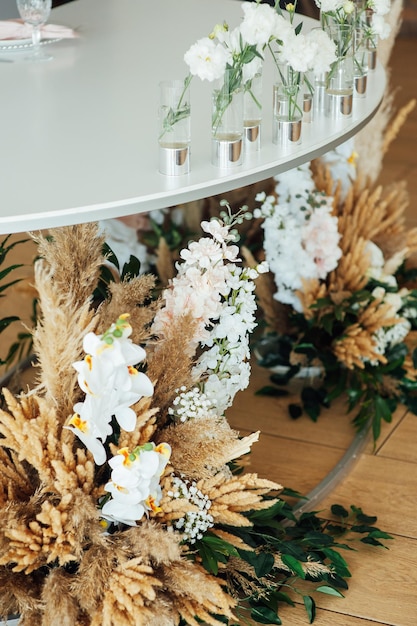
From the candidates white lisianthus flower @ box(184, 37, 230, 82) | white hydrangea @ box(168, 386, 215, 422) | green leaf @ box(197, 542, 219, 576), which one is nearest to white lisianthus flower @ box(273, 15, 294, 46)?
white lisianthus flower @ box(184, 37, 230, 82)

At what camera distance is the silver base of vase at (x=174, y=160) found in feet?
4.89

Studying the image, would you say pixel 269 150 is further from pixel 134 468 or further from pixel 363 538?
pixel 363 538

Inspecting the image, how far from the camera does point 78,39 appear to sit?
240cm

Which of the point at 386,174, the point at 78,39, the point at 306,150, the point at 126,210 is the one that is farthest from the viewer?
the point at 386,174

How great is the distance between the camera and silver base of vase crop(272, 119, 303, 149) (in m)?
1.65

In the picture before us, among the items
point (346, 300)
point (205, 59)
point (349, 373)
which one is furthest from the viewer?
point (349, 373)

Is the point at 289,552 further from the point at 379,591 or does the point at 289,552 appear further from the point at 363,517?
→ the point at 363,517

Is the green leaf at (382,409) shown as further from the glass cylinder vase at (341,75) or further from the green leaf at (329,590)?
the glass cylinder vase at (341,75)

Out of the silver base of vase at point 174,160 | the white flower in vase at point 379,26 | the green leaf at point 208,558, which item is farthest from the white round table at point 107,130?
the green leaf at point 208,558

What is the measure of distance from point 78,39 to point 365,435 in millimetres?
1170

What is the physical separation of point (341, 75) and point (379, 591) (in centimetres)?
95

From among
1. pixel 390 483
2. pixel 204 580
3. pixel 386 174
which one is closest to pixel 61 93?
pixel 204 580

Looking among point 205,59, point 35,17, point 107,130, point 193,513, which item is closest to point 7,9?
point 35,17

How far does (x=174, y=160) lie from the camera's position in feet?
4.90
